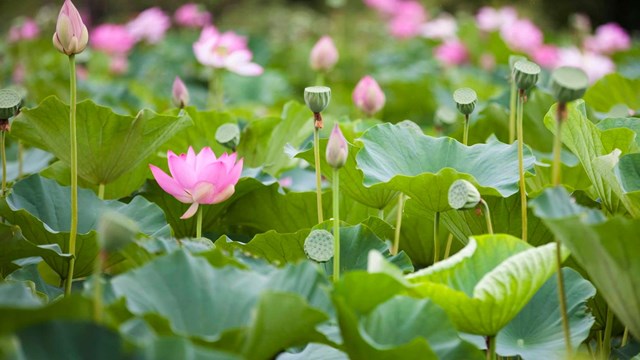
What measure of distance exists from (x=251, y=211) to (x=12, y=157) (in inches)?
28.7

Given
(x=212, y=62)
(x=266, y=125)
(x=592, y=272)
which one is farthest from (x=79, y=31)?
(x=212, y=62)

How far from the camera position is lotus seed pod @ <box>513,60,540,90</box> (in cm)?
89

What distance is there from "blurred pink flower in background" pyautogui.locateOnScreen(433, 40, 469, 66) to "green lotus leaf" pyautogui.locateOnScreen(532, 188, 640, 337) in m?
2.73

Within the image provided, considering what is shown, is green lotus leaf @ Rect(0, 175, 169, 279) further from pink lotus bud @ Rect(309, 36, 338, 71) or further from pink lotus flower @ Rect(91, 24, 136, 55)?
pink lotus flower @ Rect(91, 24, 136, 55)

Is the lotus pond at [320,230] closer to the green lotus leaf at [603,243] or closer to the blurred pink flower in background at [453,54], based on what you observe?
the green lotus leaf at [603,243]

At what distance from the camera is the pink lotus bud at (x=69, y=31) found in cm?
99

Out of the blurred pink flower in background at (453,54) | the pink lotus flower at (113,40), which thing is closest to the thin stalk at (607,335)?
the blurred pink flower in background at (453,54)

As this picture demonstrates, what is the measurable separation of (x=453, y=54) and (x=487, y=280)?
277 centimetres

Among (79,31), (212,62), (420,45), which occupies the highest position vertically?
(79,31)

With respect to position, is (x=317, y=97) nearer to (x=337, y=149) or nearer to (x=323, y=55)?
(x=337, y=149)

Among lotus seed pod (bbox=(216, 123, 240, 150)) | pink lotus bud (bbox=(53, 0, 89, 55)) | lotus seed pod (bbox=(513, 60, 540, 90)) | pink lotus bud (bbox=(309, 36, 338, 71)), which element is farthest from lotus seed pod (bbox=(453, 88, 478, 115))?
pink lotus bud (bbox=(309, 36, 338, 71))

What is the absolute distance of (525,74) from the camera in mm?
895

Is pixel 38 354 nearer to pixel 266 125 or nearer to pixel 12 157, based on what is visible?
pixel 266 125

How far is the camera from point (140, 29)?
3.42 m
